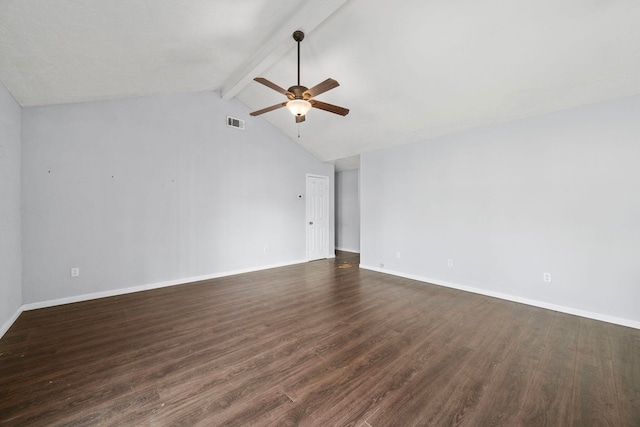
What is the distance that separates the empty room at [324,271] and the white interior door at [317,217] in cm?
145

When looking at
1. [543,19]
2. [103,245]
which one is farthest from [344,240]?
[543,19]

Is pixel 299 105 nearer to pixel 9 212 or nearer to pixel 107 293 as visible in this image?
pixel 9 212

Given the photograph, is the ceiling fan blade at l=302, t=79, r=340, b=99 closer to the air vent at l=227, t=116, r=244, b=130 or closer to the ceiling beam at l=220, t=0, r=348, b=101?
the ceiling beam at l=220, t=0, r=348, b=101

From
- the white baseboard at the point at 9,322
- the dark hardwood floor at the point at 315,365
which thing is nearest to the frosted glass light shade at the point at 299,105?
the dark hardwood floor at the point at 315,365

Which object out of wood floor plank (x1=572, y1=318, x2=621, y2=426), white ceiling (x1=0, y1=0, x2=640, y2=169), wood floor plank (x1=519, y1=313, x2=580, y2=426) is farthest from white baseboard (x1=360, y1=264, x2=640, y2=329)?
white ceiling (x1=0, y1=0, x2=640, y2=169)

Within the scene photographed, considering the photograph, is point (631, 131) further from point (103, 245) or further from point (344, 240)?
point (103, 245)

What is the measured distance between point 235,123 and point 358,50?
2961mm

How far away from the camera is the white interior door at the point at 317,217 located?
21.1ft

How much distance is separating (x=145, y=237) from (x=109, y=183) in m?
0.97

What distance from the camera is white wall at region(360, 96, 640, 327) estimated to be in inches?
115

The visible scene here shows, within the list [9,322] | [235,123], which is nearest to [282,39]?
[235,123]

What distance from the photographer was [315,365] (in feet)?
6.83

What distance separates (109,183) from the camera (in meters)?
3.77

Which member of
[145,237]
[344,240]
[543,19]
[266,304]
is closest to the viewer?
[543,19]
